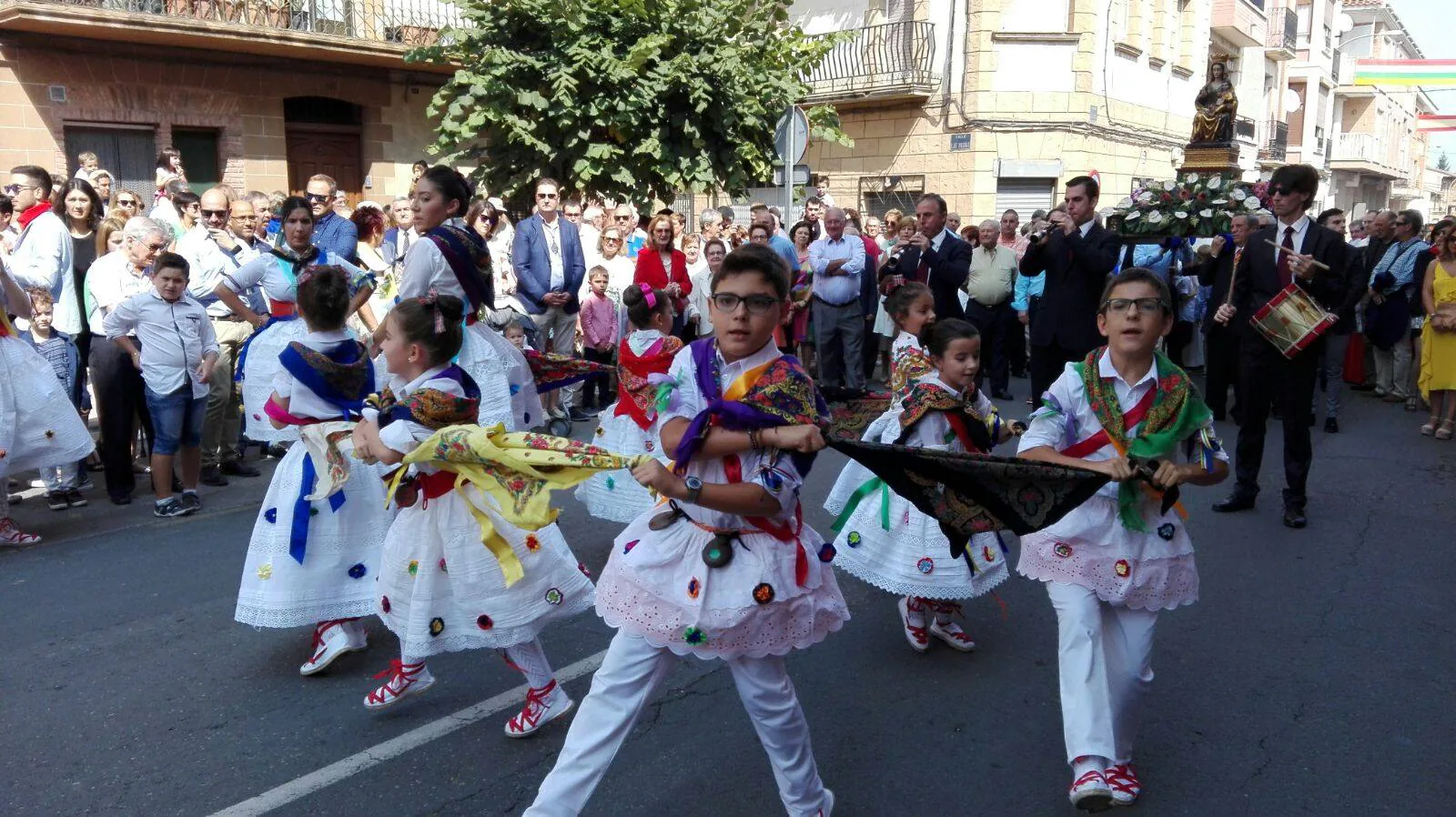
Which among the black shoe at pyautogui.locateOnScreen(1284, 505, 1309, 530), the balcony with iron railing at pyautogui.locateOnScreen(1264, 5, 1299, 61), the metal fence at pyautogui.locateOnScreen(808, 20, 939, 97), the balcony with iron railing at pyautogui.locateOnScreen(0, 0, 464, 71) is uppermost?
the balcony with iron railing at pyautogui.locateOnScreen(1264, 5, 1299, 61)

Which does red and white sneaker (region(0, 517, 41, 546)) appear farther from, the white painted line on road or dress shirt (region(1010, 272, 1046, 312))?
dress shirt (region(1010, 272, 1046, 312))

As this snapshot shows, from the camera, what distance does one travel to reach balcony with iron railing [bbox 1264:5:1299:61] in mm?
34000

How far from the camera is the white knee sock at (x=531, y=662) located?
398 cm

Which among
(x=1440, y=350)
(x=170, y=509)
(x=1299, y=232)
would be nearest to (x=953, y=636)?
(x=1299, y=232)

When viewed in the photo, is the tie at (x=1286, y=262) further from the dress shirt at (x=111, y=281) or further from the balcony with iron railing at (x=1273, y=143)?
the balcony with iron railing at (x=1273, y=143)

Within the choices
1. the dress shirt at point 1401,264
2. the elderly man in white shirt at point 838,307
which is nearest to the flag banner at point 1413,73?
the dress shirt at point 1401,264

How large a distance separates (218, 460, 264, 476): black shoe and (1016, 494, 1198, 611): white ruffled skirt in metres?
6.63

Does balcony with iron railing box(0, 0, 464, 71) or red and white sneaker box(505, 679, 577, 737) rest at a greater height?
balcony with iron railing box(0, 0, 464, 71)

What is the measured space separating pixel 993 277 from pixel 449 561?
29.8 ft

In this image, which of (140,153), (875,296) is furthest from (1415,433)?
(140,153)

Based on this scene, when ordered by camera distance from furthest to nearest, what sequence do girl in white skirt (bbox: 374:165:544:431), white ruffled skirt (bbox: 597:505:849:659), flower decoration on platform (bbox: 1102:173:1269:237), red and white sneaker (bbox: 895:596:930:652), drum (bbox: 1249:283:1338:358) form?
flower decoration on platform (bbox: 1102:173:1269:237) < drum (bbox: 1249:283:1338:358) < girl in white skirt (bbox: 374:165:544:431) < red and white sneaker (bbox: 895:596:930:652) < white ruffled skirt (bbox: 597:505:849:659)

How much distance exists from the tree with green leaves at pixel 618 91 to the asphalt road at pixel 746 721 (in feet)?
31.2

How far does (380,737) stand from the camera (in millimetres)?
3992

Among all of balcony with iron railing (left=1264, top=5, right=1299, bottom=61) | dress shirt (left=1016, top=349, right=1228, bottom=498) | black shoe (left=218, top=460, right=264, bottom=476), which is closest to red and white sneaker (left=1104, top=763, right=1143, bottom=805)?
dress shirt (left=1016, top=349, right=1228, bottom=498)
